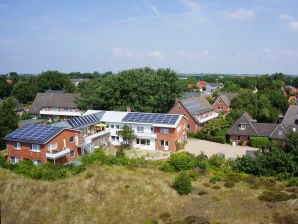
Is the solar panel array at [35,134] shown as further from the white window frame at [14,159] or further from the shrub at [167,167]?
the shrub at [167,167]

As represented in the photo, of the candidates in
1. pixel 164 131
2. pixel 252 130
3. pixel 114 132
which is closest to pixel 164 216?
pixel 164 131

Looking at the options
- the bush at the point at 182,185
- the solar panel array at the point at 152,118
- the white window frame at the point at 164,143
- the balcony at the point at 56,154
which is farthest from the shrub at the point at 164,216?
the solar panel array at the point at 152,118

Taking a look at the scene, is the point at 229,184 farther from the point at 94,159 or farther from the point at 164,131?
the point at 164,131

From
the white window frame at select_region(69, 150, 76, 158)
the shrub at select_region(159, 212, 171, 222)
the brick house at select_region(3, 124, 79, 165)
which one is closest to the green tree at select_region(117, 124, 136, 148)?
the white window frame at select_region(69, 150, 76, 158)

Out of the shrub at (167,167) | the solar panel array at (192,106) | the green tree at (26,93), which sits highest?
the green tree at (26,93)

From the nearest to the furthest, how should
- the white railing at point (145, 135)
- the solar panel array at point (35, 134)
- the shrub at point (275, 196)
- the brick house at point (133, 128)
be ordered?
the shrub at point (275, 196) → the solar panel array at point (35, 134) → the brick house at point (133, 128) → the white railing at point (145, 135)

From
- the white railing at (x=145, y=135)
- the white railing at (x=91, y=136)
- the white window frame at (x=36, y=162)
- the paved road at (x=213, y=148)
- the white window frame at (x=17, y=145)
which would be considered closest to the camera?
the white window frame at (x=36, y=162)

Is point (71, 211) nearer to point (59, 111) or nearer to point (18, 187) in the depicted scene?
point (18, 187)
